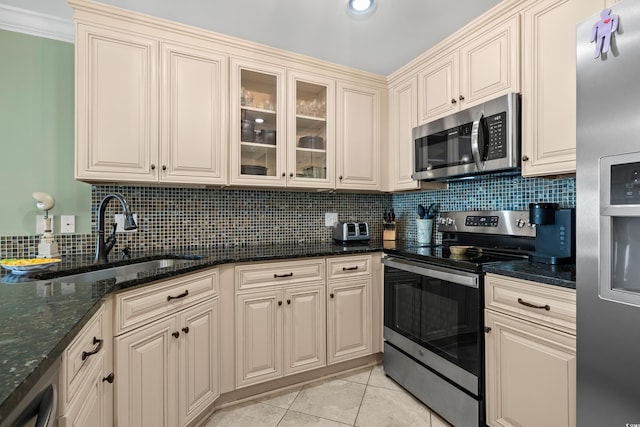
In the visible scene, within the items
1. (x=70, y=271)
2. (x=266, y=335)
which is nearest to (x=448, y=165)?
(x=266, y=335)

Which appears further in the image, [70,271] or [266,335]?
[266,335]

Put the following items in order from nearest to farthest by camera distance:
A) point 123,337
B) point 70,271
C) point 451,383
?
point 123,337, point 70,271, point 451,383

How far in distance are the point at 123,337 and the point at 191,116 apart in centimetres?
133

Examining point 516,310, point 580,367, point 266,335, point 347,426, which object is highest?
point 516,310

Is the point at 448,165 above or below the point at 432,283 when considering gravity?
above

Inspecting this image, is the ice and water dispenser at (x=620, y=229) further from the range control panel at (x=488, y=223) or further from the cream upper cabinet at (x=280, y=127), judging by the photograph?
the cream upper cabinet at (x=280, y=127)

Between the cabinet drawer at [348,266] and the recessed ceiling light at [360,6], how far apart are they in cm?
148

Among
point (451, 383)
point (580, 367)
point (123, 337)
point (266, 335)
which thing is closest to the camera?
point (580, 367)

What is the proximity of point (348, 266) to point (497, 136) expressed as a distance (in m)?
1.20

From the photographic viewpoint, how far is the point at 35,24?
1873mm

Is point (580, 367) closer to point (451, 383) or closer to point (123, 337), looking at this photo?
point (451, 383)

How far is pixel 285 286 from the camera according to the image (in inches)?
78.3

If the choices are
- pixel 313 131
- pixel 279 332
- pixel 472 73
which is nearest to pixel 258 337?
pixel 279 332

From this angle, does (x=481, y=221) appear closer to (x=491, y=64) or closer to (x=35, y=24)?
(x=491, y=64)
